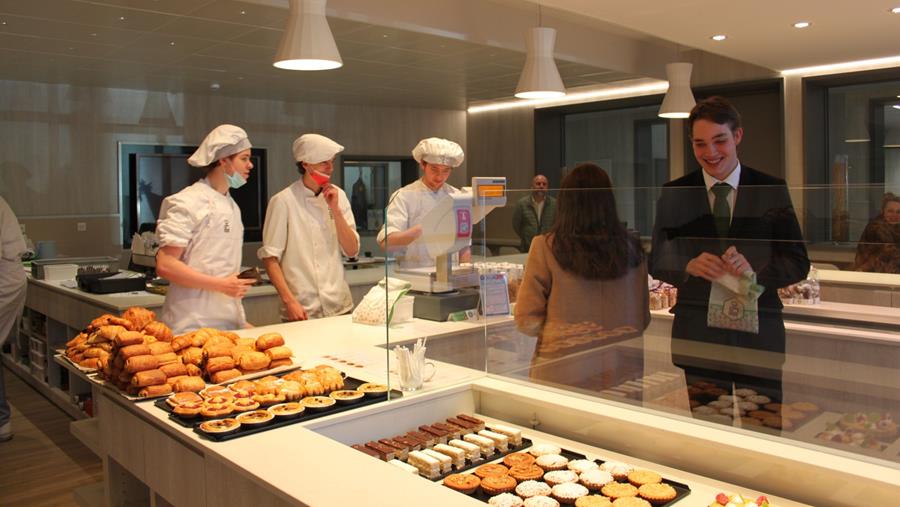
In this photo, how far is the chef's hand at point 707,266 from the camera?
1.65 meters

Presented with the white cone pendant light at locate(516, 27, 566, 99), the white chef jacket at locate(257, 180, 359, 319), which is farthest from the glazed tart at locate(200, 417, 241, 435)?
the white cone pendant light at locate(516, 27, 566, 99)

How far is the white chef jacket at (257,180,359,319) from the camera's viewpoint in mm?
3422

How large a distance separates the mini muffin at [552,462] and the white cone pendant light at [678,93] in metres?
4.69

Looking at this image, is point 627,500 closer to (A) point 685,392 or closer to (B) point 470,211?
(A) point 685,392

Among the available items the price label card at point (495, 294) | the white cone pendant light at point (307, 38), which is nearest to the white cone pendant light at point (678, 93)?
the white cone pendant light at point (307, 38)

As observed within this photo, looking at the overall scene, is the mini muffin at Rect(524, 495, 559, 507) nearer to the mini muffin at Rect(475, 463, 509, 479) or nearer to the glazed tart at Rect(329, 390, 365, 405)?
the mini muffin at Rect(475, 463, 509, 479)

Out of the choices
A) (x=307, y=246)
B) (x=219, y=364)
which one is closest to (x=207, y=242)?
(x=307, y=246)

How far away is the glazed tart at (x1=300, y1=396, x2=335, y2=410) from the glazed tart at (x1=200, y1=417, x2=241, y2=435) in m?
0.20

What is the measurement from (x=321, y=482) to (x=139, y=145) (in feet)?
24.8

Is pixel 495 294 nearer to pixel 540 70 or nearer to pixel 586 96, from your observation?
pixel 540 70

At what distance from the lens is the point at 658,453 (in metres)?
1.72

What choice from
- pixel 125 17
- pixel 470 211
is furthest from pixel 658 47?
pixel 470 211

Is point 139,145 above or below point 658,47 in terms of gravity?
below

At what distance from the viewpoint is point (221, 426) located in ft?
5.97
